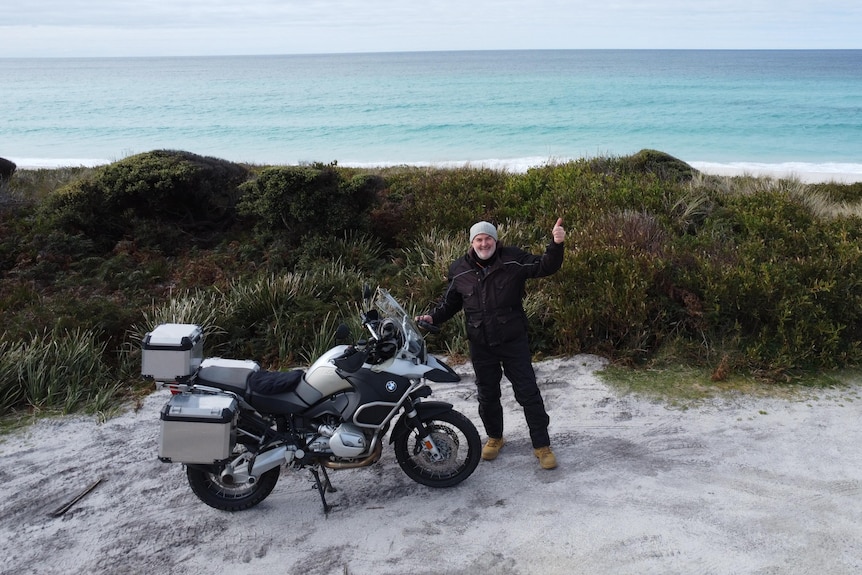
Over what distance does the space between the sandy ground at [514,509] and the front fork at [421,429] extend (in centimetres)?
36

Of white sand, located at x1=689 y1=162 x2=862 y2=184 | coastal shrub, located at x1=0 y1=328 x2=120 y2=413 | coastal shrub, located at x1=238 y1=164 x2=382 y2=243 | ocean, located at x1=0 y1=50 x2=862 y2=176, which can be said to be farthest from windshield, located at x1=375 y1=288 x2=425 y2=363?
white sand, located at x1=689 y1=162 x2=862 y2=184

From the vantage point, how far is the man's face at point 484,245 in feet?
15.4

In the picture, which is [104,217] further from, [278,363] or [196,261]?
[278,363]

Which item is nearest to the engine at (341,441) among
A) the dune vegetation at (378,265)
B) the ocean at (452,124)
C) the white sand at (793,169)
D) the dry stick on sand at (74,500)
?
the dry stick on sand at (74,500)

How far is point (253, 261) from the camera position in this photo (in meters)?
9.43

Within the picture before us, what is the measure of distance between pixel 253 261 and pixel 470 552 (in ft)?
20.8

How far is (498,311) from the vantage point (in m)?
4.77

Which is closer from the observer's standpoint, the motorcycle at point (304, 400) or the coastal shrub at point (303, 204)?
the motorcycle at point (304, 400)

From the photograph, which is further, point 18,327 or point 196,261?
point 196,261

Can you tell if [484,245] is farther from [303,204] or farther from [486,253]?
[303,204]

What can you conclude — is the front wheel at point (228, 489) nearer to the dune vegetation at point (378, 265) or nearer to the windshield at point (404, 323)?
the windshield at point (404, 323)

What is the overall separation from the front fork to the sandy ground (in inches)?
14.1

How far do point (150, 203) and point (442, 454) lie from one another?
7.79m

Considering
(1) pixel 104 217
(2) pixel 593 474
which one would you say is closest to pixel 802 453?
(2) pixel 593 474
